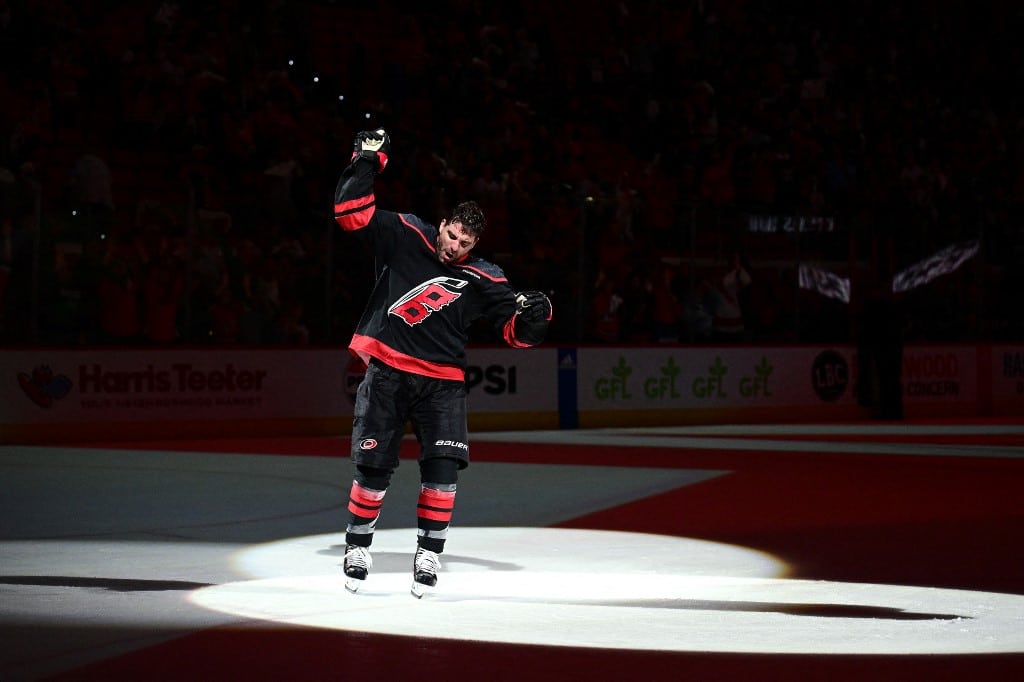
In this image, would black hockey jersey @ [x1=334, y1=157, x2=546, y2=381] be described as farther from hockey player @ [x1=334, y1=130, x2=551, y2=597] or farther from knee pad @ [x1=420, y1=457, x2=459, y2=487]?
knee pad @ [x1=420, y1=457, x2=459, y2=487]

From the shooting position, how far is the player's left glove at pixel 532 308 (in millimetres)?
8102

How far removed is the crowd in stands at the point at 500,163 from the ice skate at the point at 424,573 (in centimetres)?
1038

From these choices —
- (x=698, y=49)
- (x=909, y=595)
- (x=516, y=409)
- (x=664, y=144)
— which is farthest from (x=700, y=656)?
(x=698, y=49)

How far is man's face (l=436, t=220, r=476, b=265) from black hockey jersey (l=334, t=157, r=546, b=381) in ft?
0.21

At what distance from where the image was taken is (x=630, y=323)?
2247cm

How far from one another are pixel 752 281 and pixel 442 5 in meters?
8.36

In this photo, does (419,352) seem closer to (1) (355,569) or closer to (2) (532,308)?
(2) (532,308)

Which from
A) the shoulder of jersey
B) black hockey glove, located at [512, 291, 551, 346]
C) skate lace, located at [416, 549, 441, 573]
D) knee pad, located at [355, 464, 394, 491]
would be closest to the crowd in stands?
the shoulder of jersey

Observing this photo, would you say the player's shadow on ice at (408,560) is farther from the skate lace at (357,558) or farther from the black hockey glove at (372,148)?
the black hockey glove at (372,148)

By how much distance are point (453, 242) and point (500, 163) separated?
52.0ft

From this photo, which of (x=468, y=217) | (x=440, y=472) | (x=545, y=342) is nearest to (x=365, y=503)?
(x=440, y=472)

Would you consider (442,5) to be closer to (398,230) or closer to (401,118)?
(401,118)

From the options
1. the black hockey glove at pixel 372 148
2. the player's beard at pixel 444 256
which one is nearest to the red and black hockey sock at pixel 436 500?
the player's beard at pixel 444 256

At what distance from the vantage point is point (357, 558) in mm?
8039
